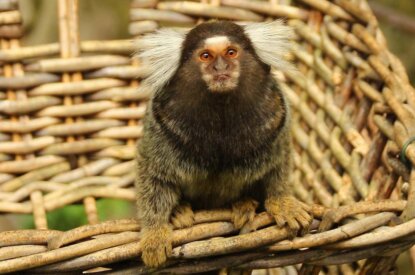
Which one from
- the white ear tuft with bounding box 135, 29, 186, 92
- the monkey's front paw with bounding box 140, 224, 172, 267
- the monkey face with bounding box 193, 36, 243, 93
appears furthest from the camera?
the white ear tuft with bounding box 135, 29, 186, 92

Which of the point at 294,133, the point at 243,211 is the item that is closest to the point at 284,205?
the point at 243,211

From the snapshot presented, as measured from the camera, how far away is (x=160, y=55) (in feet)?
6.98

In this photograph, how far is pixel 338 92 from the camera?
2.63 metres

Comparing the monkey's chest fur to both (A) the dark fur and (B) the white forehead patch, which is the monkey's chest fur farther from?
(B) the white forehead patch

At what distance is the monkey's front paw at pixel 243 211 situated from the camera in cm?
182

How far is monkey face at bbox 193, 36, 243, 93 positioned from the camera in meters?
1.91

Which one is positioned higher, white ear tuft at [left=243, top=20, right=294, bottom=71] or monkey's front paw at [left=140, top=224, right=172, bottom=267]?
white ear tuft at [left=243, top=20, right=294, bottom=71]

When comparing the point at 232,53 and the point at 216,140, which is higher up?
the point at 232,53

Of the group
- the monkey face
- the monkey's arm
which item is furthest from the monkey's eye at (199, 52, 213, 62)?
the monkey's arm

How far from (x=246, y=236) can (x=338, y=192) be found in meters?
0.79

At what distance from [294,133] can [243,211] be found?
3.02 feet

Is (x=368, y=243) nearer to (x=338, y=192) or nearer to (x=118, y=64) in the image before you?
(x=338, y=192)

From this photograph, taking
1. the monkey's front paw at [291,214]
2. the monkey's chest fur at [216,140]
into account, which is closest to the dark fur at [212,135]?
the monkey's chest fur at [216,140]

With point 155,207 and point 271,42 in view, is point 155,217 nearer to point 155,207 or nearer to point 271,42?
point 155,207
